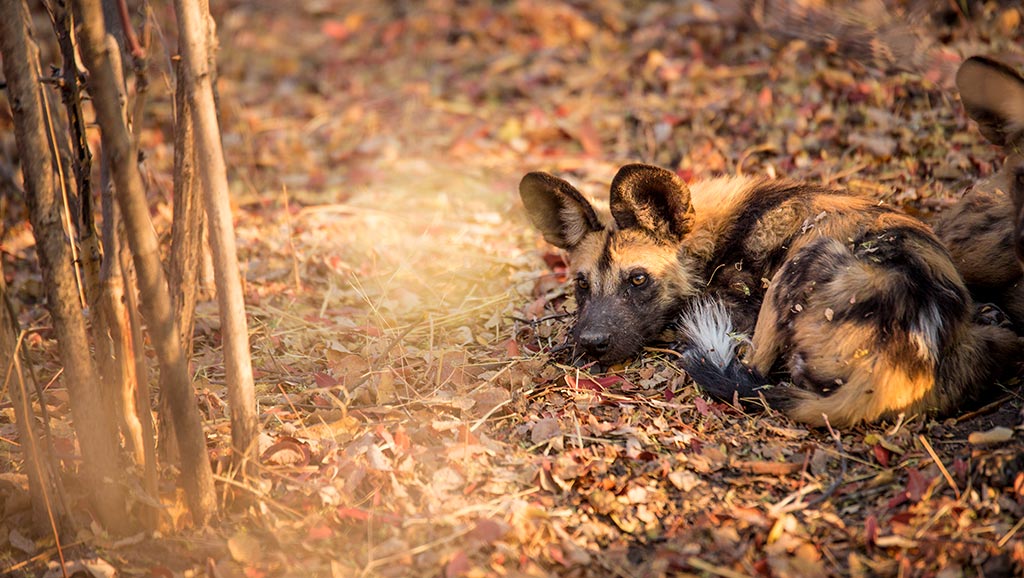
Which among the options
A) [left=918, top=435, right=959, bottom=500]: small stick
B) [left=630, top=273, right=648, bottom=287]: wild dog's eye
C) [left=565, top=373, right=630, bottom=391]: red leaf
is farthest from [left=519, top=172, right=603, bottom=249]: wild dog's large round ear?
[left=918, top=435, right=959, bottom=500]: small stick

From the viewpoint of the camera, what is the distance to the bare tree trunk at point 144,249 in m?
2.19

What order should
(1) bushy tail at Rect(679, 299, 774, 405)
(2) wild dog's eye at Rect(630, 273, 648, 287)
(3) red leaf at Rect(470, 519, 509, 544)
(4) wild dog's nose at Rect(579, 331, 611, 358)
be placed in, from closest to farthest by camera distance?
(3) red leaf at Rect(470, 519, 509, 544) < (1) bushy tail at Rect(679, 299, 774, 405) < (4) wild dog's nose at Rect(579, 331, 611, 358) < (2) wild dog's eye at Rect(630, 273, 648, 287)

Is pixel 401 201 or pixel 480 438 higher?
pixel 401 201

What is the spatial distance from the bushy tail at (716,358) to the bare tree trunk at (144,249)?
179 centimetres

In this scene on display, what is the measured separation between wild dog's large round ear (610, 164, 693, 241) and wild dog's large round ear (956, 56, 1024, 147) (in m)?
1.15

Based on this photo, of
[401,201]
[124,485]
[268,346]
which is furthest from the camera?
[401,201]

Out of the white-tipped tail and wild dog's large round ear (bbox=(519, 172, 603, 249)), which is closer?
the white-tipped tail

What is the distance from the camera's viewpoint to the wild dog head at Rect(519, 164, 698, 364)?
3.63 metres

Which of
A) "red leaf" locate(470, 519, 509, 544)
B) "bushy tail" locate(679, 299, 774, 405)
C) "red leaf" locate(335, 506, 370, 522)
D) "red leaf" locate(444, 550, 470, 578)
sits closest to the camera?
"red leaf" locate(444, 550, 470, 578)

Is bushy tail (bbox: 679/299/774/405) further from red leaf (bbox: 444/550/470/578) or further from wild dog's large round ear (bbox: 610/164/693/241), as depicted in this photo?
red leaf (bbox: 444/550/470/578)

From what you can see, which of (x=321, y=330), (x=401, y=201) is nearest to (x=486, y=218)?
(x=401, y=201)

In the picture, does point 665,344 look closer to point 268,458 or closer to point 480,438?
point 480,438

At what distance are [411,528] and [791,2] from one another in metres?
4.05

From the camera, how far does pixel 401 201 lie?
564 cm
